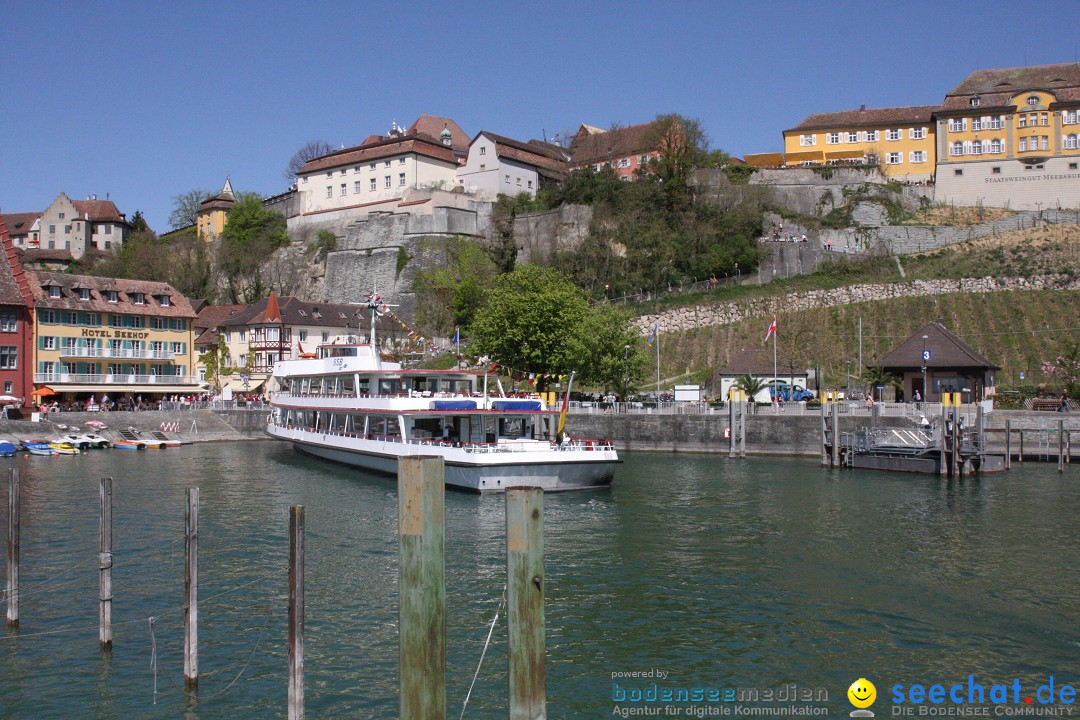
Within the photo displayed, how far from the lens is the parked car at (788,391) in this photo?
181 feet

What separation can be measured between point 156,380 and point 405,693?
216 ft

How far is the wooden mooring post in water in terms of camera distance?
1565 cm

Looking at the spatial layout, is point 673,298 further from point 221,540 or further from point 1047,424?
point 221,540

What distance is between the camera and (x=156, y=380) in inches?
2704

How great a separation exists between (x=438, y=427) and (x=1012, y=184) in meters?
62.7

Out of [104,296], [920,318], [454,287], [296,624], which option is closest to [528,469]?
[296,624]

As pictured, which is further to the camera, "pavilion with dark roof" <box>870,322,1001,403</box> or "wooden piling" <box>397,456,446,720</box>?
"pavilion with dark roof" <box>870,322,1001,403</box>

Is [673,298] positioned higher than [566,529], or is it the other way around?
[673,298]

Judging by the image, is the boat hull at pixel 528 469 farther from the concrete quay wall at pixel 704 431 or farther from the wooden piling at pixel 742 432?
the concrete quay wall at pixel 704 431

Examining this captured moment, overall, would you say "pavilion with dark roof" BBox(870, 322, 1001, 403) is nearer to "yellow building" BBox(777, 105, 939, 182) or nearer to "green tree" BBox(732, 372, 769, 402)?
"green tree" BBox(732, 372, 769, 402)

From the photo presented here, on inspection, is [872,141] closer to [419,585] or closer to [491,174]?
[491,174]

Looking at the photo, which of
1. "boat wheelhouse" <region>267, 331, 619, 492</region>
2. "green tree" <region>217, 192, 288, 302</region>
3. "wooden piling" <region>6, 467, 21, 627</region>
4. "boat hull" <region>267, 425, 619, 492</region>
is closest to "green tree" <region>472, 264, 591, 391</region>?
"boat wheelhouse" <region>267, 331, 619, 492</region>

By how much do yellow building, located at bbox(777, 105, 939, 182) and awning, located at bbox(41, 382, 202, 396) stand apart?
57291 millimetres

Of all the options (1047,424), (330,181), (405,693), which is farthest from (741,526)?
(330,181)
